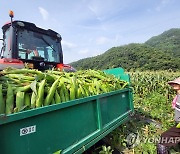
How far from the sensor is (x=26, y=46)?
4.46m

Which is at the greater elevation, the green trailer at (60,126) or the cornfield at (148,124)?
the green trailer at (60,126)

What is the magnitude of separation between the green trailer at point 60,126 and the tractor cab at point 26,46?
1.69m

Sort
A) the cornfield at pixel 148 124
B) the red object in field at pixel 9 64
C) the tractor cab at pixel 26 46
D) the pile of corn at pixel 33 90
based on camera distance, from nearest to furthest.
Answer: the pile of corn at pixel 33 90 → the red object in field at pixel 9 64 → the cornfield at pixel 148 124 → the tractor cab at pixel 26 46

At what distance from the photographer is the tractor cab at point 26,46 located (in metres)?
4.19

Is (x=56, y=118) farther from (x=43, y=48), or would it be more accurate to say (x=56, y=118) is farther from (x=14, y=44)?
(x=43, y=48)

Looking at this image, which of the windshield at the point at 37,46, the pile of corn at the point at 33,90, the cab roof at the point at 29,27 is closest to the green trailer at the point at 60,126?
the pile of corn at the point at 33,90

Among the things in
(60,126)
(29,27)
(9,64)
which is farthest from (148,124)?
(29,27)

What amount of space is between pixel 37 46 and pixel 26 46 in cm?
35

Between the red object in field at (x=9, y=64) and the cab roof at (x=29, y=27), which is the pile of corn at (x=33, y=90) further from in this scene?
the cab roof at (x=29, y=27)

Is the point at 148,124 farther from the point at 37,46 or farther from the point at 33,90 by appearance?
the point at 33,90

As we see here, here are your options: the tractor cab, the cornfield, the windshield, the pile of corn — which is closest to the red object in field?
the tractor cab

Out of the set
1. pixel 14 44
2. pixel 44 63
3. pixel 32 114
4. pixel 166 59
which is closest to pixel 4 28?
pixel 14 44

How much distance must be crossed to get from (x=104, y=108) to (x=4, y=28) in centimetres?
288

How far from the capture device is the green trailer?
1.81 meters
